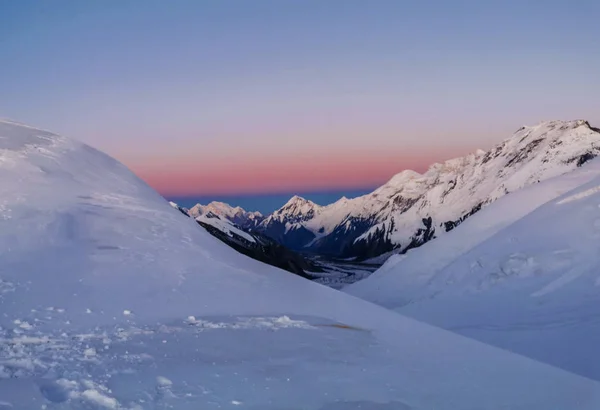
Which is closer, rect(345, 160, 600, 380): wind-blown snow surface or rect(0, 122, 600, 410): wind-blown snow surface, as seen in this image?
rect(0, 122, 600, 410): wind-blown snow surface

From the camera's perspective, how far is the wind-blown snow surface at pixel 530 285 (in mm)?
18430

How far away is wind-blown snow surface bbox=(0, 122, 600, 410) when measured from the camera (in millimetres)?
7918

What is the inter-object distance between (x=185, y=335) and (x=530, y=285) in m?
20.8

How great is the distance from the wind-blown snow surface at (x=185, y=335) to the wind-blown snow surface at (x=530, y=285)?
21.6 ft

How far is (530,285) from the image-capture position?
85.0 ft

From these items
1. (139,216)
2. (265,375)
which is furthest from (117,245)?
(265,375)

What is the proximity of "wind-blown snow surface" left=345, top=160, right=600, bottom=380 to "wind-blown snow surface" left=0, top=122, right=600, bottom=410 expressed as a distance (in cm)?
658

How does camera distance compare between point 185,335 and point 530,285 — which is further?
point 530,285

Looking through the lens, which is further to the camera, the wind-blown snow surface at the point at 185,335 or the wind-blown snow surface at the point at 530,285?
the wind-blown snow surface at the point at 530,285

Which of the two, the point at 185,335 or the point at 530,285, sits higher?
the point at 530,285

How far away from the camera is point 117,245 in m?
16.5

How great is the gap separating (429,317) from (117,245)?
59.3ft

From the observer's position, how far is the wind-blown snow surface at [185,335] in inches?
312

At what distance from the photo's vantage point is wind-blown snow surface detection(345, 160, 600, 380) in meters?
18.4
